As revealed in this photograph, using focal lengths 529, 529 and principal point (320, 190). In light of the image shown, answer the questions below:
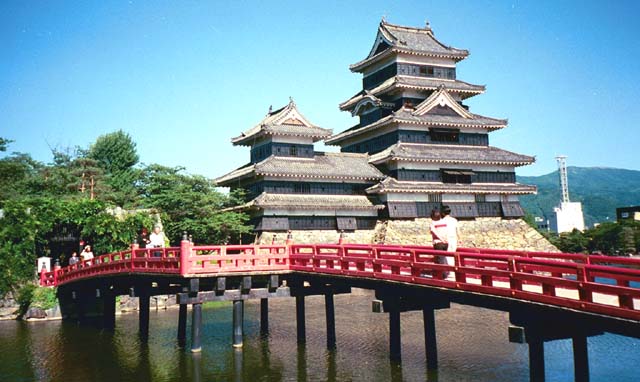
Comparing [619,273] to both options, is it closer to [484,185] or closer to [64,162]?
[484,185]

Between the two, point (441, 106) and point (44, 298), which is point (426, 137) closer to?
point (441, 106)

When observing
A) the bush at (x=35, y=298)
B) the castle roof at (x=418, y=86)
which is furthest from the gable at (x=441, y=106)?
the bush at (x=35, y=298)

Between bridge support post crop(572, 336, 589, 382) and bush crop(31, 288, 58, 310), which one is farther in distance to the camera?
bush crop(31, 288, 58, 310)

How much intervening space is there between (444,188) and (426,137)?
17.0 ft

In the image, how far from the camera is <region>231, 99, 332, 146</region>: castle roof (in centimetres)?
4178

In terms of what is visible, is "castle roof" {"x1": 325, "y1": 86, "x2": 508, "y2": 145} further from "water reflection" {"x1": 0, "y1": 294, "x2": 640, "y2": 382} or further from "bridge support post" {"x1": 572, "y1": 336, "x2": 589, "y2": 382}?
"bridge support post" {"x1": 572, "y1": 336, "x2": 589, "y2": 382}

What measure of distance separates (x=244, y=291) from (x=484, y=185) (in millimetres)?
32387

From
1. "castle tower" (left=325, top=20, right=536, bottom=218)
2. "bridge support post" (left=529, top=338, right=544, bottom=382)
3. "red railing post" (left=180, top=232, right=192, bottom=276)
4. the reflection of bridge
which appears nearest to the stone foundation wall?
"castle tower" (left=325, top=20, right=536, bottom=218)

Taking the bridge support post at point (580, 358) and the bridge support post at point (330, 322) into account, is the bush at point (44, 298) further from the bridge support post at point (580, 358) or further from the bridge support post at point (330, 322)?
the bridge support post at point (580, 358)

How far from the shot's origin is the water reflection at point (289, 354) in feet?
56.6

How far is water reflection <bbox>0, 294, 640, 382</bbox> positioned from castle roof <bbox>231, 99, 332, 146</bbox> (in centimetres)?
1789

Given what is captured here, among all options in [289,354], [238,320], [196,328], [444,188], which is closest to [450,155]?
[444,188]

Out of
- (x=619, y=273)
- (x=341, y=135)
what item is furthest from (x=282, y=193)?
(x=619, y=273)

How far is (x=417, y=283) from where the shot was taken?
14.2 meters
